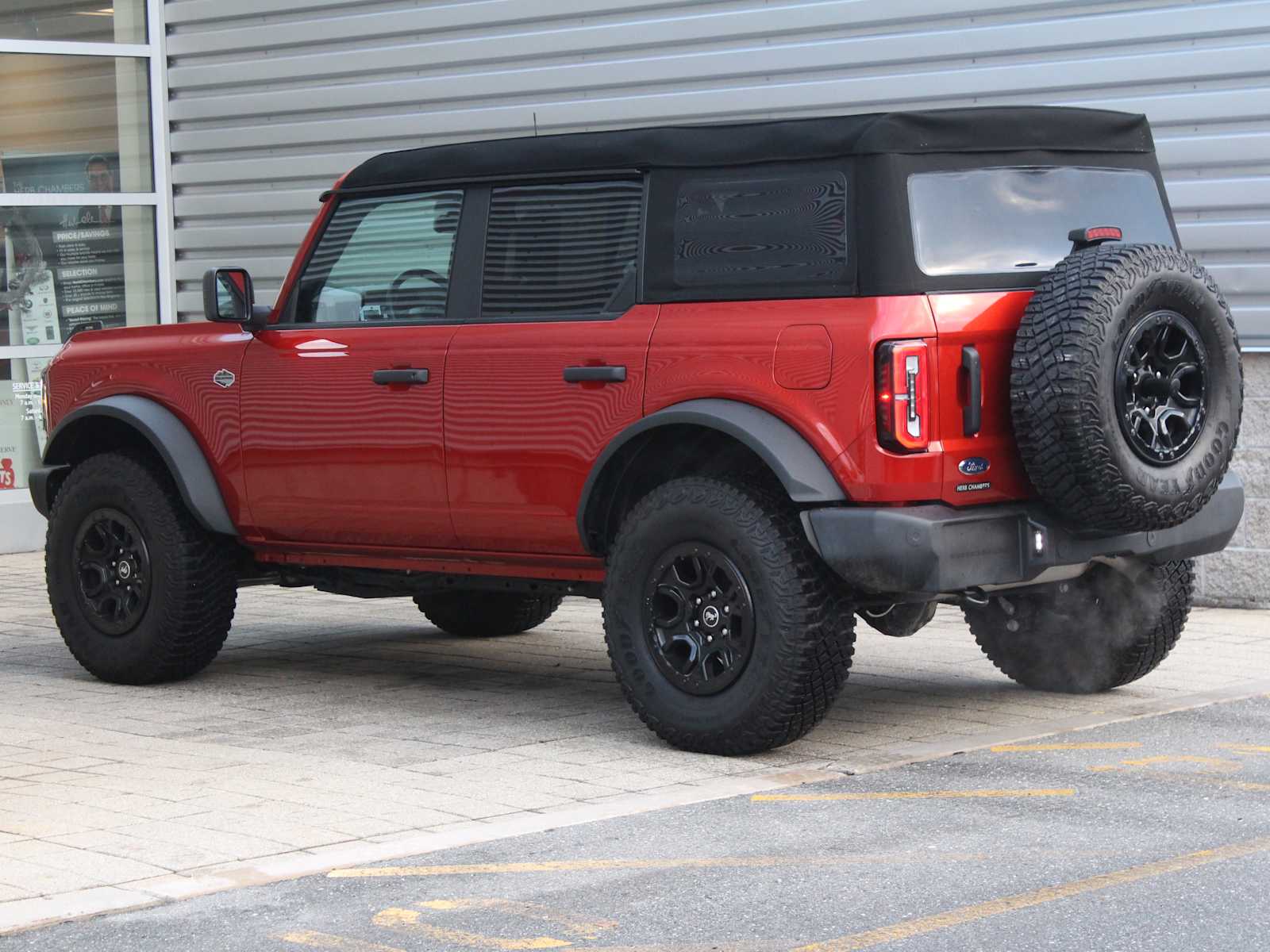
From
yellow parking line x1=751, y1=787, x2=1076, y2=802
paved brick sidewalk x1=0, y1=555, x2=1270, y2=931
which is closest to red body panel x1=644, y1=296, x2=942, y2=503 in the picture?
yellow parking line x1=751, y1=787, x2=1076, y2=802

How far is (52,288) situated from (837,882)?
10.2m

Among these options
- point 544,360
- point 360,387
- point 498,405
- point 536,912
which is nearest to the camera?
point 536,912

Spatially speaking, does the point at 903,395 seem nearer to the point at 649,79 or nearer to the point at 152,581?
the point at 152,581

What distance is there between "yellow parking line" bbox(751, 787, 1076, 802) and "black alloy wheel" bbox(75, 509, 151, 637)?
321 cm

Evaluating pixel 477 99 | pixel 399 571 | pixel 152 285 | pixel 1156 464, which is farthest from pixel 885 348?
pixel 152 285

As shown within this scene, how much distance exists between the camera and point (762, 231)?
6680mm

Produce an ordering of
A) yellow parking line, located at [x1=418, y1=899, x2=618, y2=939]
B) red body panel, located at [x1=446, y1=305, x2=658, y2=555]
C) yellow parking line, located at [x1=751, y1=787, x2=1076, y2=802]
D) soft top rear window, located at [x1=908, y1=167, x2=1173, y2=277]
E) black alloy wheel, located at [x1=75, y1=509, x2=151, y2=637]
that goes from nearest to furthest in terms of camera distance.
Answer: yellow parking line, located at [x1=418, y1=899, x2=618, y2=939], yellow parking line, located at [x1=751, y1=787, x2=1076, y2=802], soft top rear window, located at [x1=908, y1=167, x2=1173, y2=277], red body panel, located at [x1=446, y1=305, x2=658, y2=555], black alloy wheel, located at [x1=75, y1=509, x2=151, y2=637]

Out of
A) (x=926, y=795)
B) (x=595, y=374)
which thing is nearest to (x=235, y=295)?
(x=595, y=374)

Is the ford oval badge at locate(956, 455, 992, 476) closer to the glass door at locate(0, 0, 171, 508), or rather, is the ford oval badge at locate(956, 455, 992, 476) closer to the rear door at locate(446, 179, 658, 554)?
the rear door at locate(446, 179, 658, 554)

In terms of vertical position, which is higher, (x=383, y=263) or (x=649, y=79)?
(x=649, y=79)

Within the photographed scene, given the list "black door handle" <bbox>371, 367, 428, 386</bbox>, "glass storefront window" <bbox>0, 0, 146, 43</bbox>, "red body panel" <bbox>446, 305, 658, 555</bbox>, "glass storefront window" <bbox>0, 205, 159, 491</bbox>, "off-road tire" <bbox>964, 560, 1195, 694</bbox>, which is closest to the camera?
"red body panel" <bbox>446, 305, 658, 555</bbox>

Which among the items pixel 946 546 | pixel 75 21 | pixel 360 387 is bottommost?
pixel 946 546

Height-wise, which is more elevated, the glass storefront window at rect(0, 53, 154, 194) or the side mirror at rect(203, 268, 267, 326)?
the glass storefront window at rect(0, 53, 154, 194)

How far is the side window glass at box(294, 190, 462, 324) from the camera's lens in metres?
7.55
